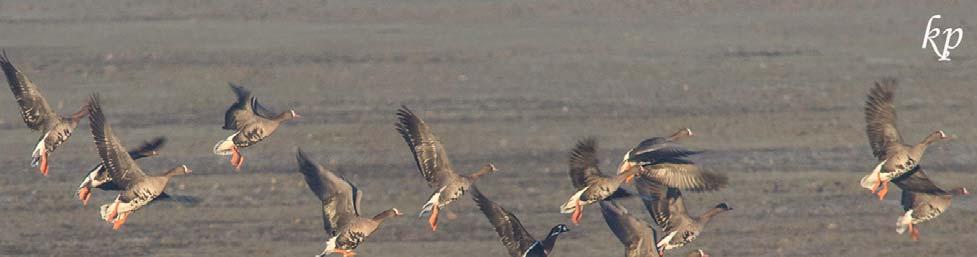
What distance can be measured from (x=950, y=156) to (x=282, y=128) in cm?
677

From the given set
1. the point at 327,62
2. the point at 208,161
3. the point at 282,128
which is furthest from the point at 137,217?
the point at 327,62

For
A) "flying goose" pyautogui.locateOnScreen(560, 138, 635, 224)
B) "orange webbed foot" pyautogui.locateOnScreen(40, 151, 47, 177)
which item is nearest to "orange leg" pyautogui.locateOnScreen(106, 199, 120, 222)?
"orange webbed foot" pyautogui.locateOnScreen(40, 151, 47, 177)

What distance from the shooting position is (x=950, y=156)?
808 inches

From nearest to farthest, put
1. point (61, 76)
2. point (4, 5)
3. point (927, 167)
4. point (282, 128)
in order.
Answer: point (927, 167), point (282, 128), point (61, 76), point (4, 5)

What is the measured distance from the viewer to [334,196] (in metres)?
16.6

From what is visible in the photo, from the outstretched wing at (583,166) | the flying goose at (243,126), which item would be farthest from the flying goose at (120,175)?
the outstretched wing at (583,166)

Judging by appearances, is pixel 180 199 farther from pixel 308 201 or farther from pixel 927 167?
pixel 927 167

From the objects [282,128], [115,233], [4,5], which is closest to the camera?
[115,233]

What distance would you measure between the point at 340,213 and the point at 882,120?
180 inches

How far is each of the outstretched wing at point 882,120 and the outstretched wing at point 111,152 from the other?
597cm

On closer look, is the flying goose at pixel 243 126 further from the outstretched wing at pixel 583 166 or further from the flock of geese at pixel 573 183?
the outstretched wing at pixel 583 166

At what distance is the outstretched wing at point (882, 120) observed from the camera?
57.0ft

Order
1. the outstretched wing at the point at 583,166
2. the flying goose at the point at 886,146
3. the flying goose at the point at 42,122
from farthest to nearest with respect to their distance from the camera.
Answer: the flying goose at the point at 42,122
the flying goose at the point at 886,146
the outstretched wing at the point at 583,166

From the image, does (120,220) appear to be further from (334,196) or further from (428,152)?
(428,152)
